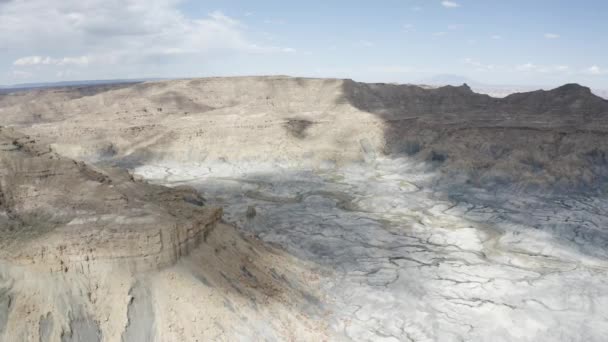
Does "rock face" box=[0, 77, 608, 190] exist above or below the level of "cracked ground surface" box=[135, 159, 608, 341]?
above

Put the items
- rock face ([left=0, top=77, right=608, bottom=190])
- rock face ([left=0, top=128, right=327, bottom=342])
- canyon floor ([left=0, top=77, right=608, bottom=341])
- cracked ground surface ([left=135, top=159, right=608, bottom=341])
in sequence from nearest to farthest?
rock face ([left=0, top=128, right=327, bottom=342])
canyon floor ([left=0, top=77, right=608, bottom=341])
cracked ground surface ([left=135, top=159, right=608, bottom=341])
rock face ([left=0, top=77, right=608, bottom=190])

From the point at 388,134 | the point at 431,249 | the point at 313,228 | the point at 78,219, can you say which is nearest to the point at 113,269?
the point at 78,219

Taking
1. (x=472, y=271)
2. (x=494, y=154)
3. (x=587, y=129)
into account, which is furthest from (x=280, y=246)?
(x=587, y=129)

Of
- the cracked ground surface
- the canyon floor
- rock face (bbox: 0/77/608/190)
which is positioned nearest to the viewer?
the canyon floor

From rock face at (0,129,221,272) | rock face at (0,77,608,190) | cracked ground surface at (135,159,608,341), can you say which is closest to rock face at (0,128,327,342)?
rock face at (0,129,221,272)

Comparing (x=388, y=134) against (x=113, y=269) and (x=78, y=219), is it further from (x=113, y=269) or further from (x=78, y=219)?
(x=113, y=269)

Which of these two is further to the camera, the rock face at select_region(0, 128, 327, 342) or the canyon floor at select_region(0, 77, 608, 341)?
the canyon floor at select_region(0, 77, 608, 341)

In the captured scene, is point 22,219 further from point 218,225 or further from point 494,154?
point 494,154

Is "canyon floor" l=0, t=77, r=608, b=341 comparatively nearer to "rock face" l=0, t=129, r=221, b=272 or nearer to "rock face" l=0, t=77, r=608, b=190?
"rock face" l=0, t=129, r=221, b=272
